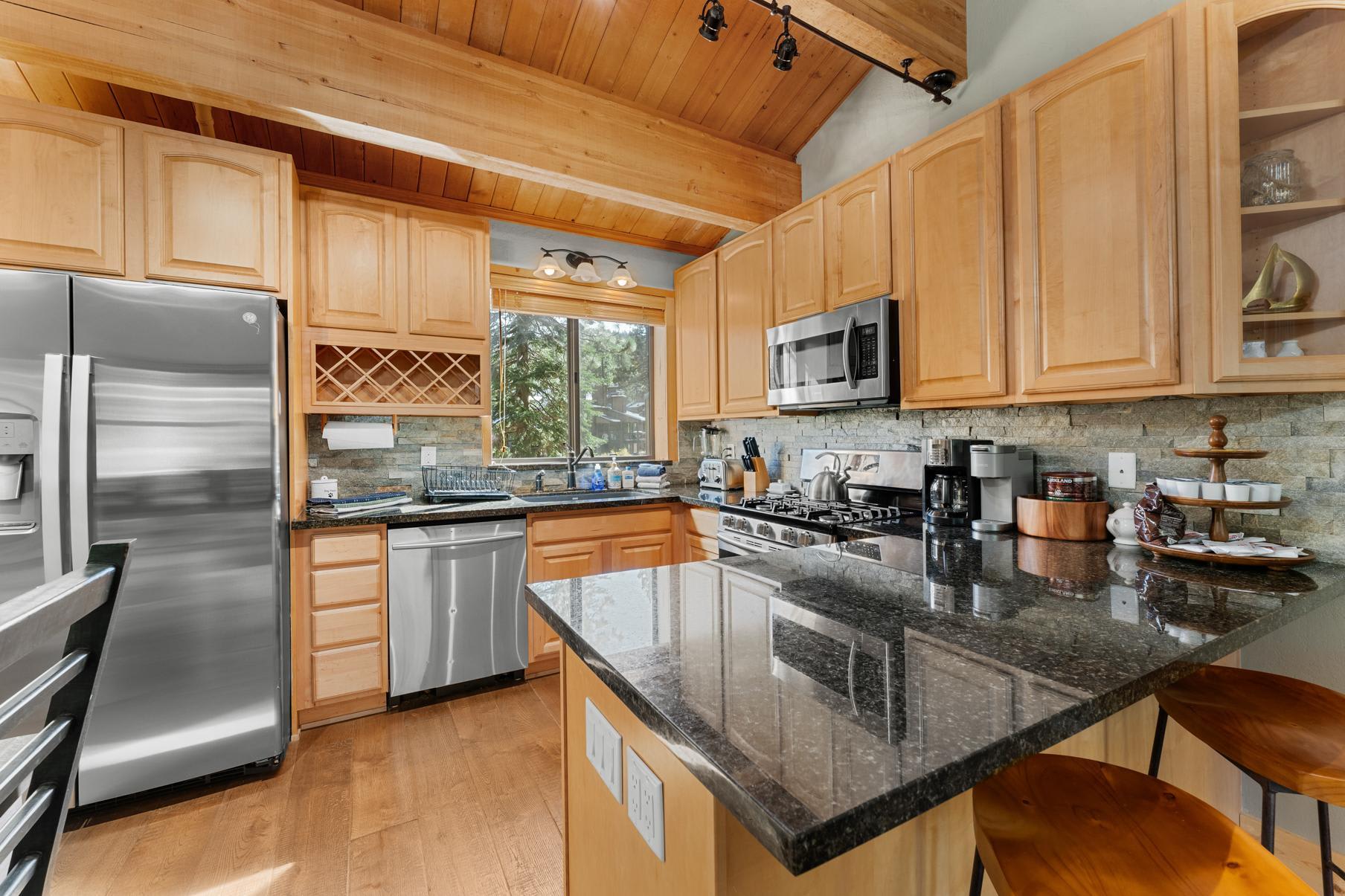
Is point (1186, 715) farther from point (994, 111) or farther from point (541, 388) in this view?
point (541, 388)

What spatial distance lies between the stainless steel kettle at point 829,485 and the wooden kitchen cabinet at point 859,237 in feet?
2.74

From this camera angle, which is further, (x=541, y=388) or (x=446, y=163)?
(x=541, y=388)

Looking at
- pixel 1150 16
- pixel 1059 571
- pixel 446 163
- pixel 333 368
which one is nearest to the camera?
pixel 1059 571

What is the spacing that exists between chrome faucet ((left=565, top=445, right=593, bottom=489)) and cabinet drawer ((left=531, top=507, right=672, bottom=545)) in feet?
2.05

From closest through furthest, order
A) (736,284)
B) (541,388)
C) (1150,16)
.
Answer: (1150,16)
(736,284)
(541,388)

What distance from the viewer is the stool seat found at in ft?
3.04

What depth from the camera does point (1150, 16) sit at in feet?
6.02

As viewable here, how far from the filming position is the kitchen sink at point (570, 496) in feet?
10.1

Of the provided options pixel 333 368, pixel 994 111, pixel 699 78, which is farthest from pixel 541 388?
pixel 994 111

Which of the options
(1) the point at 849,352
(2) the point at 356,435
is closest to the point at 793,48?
(1) the point at 849,352

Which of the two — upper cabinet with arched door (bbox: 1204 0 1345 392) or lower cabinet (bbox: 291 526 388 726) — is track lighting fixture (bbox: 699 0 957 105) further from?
lower cabinet (bbox: 291 526 388 726)

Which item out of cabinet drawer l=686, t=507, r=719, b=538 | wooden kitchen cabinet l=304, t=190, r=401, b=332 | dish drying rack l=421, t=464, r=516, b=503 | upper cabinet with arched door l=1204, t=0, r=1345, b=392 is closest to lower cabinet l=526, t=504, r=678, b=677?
cabinet drawer l=686, t=507, r=719, b=538

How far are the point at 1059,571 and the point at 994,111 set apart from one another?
1.59 metres

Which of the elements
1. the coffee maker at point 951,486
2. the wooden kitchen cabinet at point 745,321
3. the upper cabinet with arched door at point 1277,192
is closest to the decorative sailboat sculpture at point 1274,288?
the upper cabinet with arched door at point 1277,192
